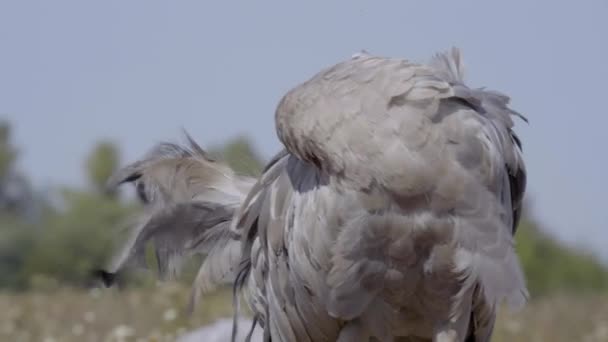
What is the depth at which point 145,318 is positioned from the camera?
974 cm

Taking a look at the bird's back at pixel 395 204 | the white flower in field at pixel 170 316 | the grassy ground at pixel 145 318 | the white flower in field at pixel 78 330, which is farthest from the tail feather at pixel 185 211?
the white flower in field at pixel 78 330

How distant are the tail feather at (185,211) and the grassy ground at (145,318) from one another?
1.81 meters

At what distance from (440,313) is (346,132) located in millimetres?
766

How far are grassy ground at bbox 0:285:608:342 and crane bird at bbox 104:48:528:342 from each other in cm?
334

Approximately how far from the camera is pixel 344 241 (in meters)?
4.65

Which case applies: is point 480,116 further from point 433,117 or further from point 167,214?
point 167,214

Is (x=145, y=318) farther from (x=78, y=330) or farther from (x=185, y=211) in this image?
(x=185, y=211)

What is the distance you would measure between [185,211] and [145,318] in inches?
145

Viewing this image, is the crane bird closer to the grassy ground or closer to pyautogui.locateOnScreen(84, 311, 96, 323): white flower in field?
the grassy ground

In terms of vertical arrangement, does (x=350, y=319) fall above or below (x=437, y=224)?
below

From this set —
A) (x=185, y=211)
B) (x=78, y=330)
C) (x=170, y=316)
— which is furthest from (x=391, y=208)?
(x=78, y=330)

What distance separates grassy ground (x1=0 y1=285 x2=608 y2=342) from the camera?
906 cm

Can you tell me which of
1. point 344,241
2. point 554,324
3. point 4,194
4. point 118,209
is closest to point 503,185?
point 344,241

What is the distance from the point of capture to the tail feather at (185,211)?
6094 millimetres
